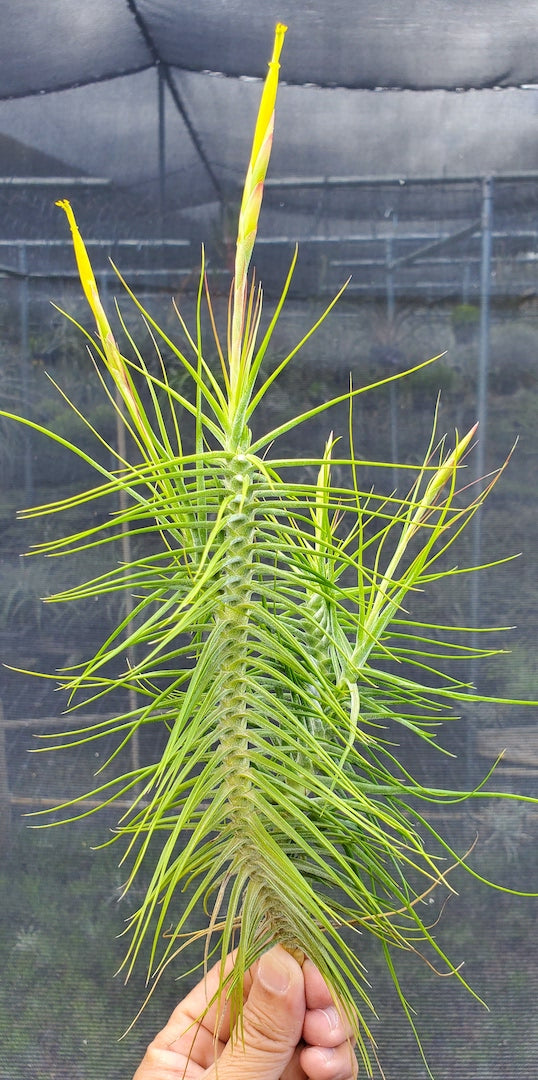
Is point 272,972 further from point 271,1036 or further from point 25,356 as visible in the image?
point 25,356

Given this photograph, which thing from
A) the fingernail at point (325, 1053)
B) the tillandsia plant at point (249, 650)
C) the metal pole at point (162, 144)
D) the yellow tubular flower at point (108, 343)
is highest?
the metal pole at point (162, 144)

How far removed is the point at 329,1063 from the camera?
51 centimetres

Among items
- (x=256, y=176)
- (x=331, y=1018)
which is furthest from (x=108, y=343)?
(x=331, y=1018)

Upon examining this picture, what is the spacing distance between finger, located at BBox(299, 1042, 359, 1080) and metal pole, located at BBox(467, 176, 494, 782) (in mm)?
386

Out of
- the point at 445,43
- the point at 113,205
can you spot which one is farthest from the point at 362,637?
the point at 445,43

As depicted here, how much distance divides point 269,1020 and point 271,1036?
0.02 meters

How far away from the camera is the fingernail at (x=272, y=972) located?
0.45 meters

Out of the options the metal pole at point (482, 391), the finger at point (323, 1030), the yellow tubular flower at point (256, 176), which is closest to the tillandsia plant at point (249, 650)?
the yellow tubular flower at point (256, 176)

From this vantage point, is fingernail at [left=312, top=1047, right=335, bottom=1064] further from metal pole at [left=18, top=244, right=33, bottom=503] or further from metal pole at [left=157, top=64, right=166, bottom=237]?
metal pole at [left=157, top=64, right=166, bottom=237]

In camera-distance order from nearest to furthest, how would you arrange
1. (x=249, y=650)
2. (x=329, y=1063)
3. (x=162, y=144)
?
(x=249, y=650) < (x=329, y=1063) < (x=162, y=144)

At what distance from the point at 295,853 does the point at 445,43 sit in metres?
0.89

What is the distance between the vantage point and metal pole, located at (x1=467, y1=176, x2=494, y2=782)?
853 millimetres

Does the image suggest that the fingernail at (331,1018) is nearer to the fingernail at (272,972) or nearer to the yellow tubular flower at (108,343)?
the fingernail at (272,972)

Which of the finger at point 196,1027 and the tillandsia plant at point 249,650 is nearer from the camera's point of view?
the tillandsia plant at point 249,650
